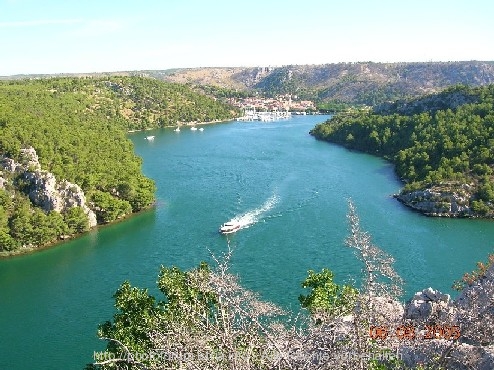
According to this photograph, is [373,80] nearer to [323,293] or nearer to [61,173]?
[61,173]

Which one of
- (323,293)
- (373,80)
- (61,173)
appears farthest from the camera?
(373,80)

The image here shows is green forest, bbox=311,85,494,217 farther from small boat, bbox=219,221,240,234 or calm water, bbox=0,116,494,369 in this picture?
small boat, bbox=219,221,240,234

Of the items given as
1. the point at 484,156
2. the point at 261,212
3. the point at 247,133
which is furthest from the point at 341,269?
the point at 247,133

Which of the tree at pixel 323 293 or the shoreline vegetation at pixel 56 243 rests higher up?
the tree at pixel 323 293

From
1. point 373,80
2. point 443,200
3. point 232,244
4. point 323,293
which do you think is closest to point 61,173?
point 232,244

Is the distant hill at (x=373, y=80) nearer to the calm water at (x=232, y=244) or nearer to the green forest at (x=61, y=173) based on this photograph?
the calm water at (x=232, y=244)

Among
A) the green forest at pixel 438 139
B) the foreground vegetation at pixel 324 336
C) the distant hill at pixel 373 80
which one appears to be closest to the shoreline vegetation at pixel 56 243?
the foreground vegetation at pixel 324 336
